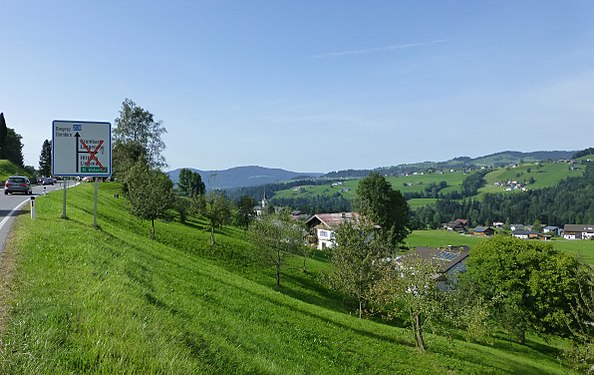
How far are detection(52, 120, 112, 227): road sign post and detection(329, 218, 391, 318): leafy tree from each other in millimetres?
18198

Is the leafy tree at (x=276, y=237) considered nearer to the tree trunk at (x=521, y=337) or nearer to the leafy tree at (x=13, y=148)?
the tree trunk at (x=521, y=337)

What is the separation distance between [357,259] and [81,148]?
20544mm

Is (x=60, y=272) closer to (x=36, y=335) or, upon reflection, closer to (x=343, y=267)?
(x=36, y=335)

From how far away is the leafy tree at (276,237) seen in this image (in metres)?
41.0

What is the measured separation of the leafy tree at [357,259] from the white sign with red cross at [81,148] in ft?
59.7

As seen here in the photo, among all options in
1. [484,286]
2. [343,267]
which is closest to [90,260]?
[343,267]

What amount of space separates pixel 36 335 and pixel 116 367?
1.66 m

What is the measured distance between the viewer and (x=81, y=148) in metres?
21.8

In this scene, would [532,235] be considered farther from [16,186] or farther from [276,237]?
[16,186]

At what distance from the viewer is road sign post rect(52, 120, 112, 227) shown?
835 inches

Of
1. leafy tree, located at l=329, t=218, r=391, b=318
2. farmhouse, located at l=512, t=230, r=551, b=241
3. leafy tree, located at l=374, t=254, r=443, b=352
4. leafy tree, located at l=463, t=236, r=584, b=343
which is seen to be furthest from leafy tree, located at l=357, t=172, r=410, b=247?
farmhouse, located at l=512, t=230, r=551, b=241

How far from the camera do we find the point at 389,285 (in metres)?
22.8

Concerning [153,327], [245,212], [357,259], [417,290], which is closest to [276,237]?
[357,259]

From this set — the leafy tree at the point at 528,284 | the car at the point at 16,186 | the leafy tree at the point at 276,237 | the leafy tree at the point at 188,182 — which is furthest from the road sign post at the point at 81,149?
the leafy tree at the point at 188,182
